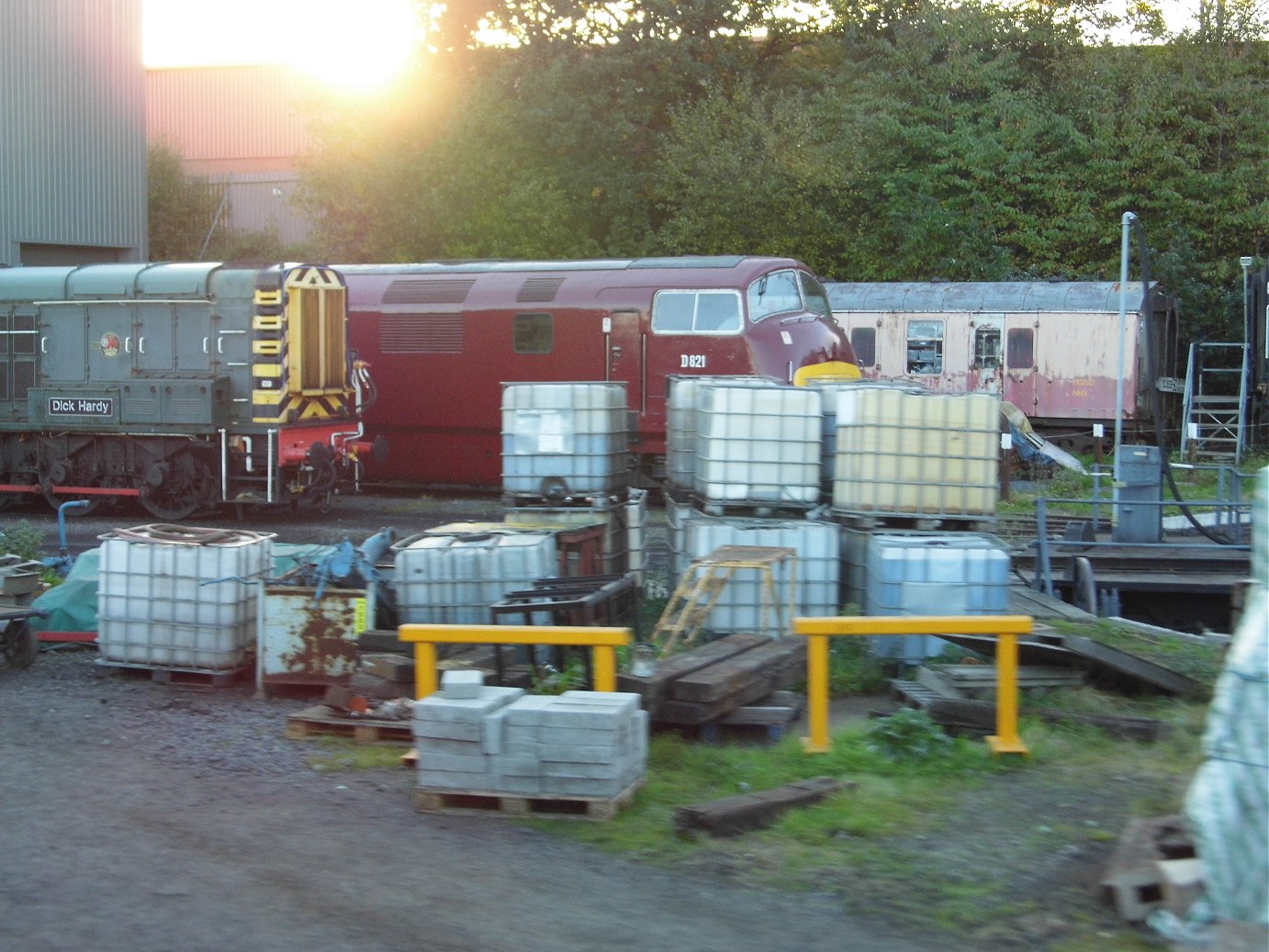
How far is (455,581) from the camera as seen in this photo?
989cm

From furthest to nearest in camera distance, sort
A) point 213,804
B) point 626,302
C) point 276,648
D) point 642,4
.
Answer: point 642,4 → point 626,302 → point 276,648 → point 213,804

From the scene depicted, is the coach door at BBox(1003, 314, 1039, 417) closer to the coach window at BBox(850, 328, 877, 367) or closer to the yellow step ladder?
the coach window at BBox(850, 328, 877, 367)

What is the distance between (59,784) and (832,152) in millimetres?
27404

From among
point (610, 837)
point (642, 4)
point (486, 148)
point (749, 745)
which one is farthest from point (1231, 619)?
point (642, 4)

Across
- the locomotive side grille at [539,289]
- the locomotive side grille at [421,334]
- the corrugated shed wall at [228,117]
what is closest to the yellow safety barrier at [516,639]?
the locomotive side grille at [539,289]

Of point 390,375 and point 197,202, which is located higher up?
point 197,202

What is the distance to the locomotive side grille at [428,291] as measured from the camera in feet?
68.6

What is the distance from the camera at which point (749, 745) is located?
8031mm

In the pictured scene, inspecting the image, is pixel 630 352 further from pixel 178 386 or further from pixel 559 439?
pixel 559 439

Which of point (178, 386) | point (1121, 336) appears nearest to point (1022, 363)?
point (1121, 336)

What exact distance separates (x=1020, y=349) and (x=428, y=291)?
1171 centimetres

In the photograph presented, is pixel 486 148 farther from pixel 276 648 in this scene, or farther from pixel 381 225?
pixel 276 648

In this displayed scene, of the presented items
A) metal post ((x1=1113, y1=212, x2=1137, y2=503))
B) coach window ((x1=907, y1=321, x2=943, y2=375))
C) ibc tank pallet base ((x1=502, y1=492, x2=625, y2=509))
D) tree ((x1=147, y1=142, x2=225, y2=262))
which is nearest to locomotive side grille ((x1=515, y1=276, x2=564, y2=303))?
metal post ((x1=1113, y1=212, x2=1137, y2=503))

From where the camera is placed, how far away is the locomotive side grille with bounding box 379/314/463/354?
20750 mm
